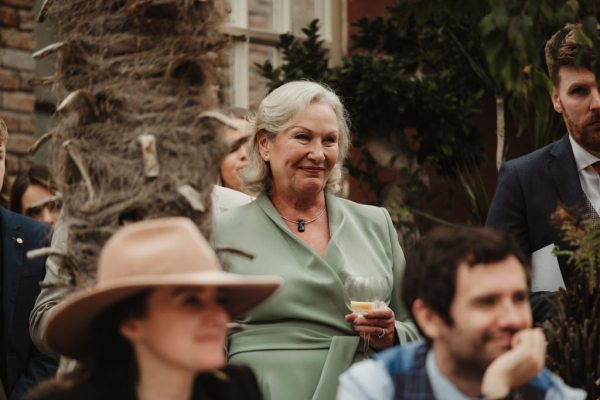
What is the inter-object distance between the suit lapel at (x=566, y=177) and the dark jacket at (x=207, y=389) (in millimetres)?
1932

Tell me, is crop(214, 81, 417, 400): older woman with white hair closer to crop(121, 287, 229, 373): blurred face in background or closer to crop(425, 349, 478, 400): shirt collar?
crop(425, 349, 478, 400): shirt collar

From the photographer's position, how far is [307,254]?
499cm

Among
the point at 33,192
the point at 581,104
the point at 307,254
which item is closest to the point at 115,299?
the point at 307,254

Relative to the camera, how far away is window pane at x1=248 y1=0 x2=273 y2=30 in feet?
35.0

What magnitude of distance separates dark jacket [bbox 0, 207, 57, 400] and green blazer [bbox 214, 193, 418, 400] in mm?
871

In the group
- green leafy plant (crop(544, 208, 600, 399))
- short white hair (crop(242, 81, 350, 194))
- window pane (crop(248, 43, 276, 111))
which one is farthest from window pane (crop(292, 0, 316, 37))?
green leafy plant (crop(544, 208, 600, 399))

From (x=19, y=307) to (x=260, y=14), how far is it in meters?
5.83

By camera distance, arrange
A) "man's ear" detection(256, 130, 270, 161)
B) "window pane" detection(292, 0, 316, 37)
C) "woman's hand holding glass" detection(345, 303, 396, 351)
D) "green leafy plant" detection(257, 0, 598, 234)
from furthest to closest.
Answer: "window pane" detection(292, 0, 316, 37) < "green leafy plant" detection(257, 0, 598, 234) < "man's ear" detection(256, 130, 270, 161) < "woman's hand holding glass" detection(345, 303, 396, 351)

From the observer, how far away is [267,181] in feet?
17.2

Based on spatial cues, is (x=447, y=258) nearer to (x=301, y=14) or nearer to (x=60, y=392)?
(x=60, y=392)

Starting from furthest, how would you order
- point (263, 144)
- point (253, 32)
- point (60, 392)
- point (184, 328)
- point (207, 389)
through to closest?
point (253, 32), point (263, 144), point (207, 389), point (60, 392), point (184, 328)

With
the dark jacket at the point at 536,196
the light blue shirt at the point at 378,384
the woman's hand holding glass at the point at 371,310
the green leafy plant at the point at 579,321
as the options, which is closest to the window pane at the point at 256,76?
the dark jacket at the point at 536,196

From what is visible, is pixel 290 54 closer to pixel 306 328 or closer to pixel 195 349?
pixel 306 328

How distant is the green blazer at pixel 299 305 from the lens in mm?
4824
